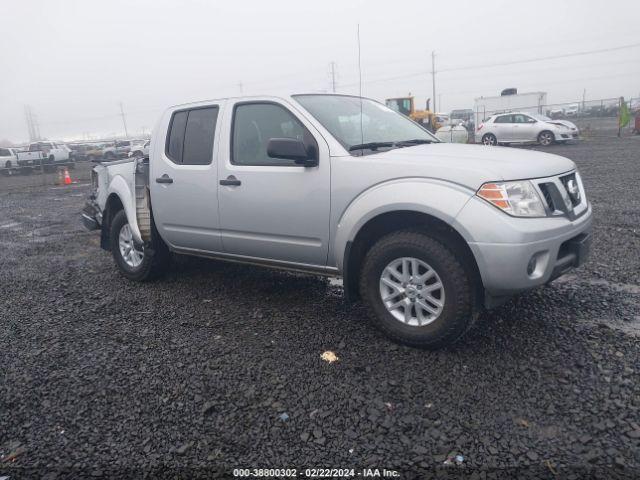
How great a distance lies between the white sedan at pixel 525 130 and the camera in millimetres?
22797

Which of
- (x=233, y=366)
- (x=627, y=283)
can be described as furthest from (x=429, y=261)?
(x=627, y=283)

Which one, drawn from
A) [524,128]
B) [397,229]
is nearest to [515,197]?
[397,229]

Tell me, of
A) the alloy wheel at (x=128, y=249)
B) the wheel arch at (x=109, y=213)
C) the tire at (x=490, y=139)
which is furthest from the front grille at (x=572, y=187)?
the tire at (x=490, y=139)

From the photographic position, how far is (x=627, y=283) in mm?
4672

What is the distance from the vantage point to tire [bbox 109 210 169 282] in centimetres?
533

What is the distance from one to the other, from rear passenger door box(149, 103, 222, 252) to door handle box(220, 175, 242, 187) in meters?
0.15

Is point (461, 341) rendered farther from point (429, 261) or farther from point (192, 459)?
point (192, 459)

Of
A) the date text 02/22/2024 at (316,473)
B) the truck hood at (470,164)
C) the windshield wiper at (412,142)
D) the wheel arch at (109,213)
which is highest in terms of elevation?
the windshield wiper at (412,142)

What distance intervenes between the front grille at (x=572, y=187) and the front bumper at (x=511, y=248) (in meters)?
0.42

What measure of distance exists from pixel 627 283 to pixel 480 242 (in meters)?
2.40

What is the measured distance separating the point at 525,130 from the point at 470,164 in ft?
72.1

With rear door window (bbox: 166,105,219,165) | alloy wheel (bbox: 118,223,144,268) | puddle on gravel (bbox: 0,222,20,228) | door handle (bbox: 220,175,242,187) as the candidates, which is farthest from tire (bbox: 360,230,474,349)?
puddle on gravel (bbox: 0,222,20,228)

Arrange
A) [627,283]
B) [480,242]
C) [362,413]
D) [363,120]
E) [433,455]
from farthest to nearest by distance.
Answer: [627,283], [363,120], [480,242], [362,413], [433,455]

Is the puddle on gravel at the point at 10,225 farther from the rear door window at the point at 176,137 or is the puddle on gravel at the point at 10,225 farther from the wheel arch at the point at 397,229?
the wheel arch at the point at 397,229
